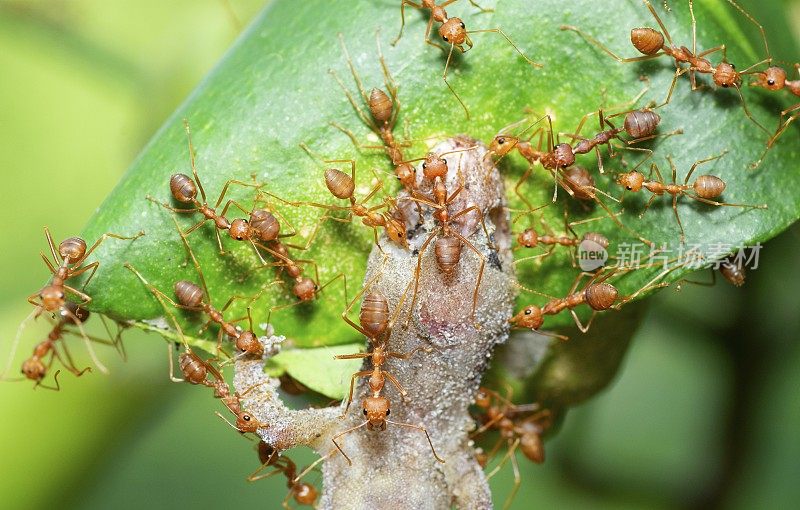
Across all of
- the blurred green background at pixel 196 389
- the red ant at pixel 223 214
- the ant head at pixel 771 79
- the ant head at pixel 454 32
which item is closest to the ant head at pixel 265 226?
the red ant at pixel 223 214

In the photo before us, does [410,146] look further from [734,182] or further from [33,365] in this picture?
[33,365]

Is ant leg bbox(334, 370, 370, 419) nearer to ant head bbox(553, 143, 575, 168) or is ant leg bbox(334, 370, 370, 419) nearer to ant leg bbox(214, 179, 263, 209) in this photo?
ant leg bbox(214, 179, 263, 209)

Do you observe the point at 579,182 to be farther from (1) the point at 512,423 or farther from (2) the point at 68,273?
(2) the point at 68,273

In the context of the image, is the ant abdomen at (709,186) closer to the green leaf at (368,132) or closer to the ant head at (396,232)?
the green leaf at (368,132)

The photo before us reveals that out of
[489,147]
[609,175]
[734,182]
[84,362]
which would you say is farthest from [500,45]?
[84,362]

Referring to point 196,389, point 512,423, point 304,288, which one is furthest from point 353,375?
point 196,389

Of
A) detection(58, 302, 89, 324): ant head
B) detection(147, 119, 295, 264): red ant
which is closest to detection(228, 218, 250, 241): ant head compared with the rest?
detection(147, 119, 295, 264): red ant
